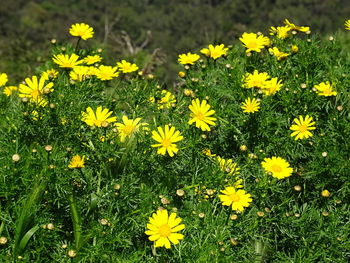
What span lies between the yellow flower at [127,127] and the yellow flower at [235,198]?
59 centimetres

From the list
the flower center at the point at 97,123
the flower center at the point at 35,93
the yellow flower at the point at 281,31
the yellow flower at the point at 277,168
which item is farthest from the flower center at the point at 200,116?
the yellow flower at the point at 281,31

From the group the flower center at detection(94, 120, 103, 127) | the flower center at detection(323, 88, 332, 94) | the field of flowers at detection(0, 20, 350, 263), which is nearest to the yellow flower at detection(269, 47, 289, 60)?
the field of flowers at detection(0, 20, 350, 263)

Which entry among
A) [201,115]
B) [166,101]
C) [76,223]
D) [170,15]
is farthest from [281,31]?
[170,15]

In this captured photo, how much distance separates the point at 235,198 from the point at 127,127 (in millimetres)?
707

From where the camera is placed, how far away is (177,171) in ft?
8.17

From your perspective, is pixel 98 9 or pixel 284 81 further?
pixel 98 9

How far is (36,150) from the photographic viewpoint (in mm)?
2215

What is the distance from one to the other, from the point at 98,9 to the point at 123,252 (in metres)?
65.9

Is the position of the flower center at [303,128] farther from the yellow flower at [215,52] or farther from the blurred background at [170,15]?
the blurred background at [170,15]

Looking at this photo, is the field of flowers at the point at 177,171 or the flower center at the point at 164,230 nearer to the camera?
the flower center at the point at 164,230

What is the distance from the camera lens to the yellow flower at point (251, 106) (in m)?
2.51

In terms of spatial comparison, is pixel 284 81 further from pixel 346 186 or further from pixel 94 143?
pixel 94 143

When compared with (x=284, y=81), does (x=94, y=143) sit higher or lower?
lower

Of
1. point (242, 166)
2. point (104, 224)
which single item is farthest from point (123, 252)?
point (242, 166)
